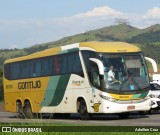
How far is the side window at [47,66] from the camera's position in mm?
25844

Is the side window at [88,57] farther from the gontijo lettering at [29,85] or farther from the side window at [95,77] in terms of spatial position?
the gontijo lettering at [29,85]

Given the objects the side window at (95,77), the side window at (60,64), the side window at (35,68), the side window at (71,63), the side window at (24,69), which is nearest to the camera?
the side window at (95,77)

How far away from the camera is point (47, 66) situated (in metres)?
26.2

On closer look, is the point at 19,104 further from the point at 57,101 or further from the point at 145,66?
the point at 145,66

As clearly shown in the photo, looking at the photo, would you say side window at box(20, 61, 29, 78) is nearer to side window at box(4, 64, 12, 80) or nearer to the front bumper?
side window at box(4, 64, 12, 80)

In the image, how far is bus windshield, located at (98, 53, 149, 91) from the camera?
72.8 ft

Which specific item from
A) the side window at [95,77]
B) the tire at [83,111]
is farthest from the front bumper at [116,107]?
the tire at [83,111]

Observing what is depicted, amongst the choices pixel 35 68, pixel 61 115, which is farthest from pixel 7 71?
pixel 61 115

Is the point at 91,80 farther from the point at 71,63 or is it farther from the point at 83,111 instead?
the point at 71,63

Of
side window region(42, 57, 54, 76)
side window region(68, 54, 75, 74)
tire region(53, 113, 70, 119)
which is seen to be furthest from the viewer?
tire region(53, 113, 70, 119)

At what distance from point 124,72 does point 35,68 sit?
652 centimetres

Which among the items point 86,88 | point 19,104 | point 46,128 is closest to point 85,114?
point 86,88

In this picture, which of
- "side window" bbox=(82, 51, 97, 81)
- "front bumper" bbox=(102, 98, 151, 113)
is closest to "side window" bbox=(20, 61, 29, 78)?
"side window" bbox=(82, 51, 97, 81)

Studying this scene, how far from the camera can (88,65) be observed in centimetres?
2280
